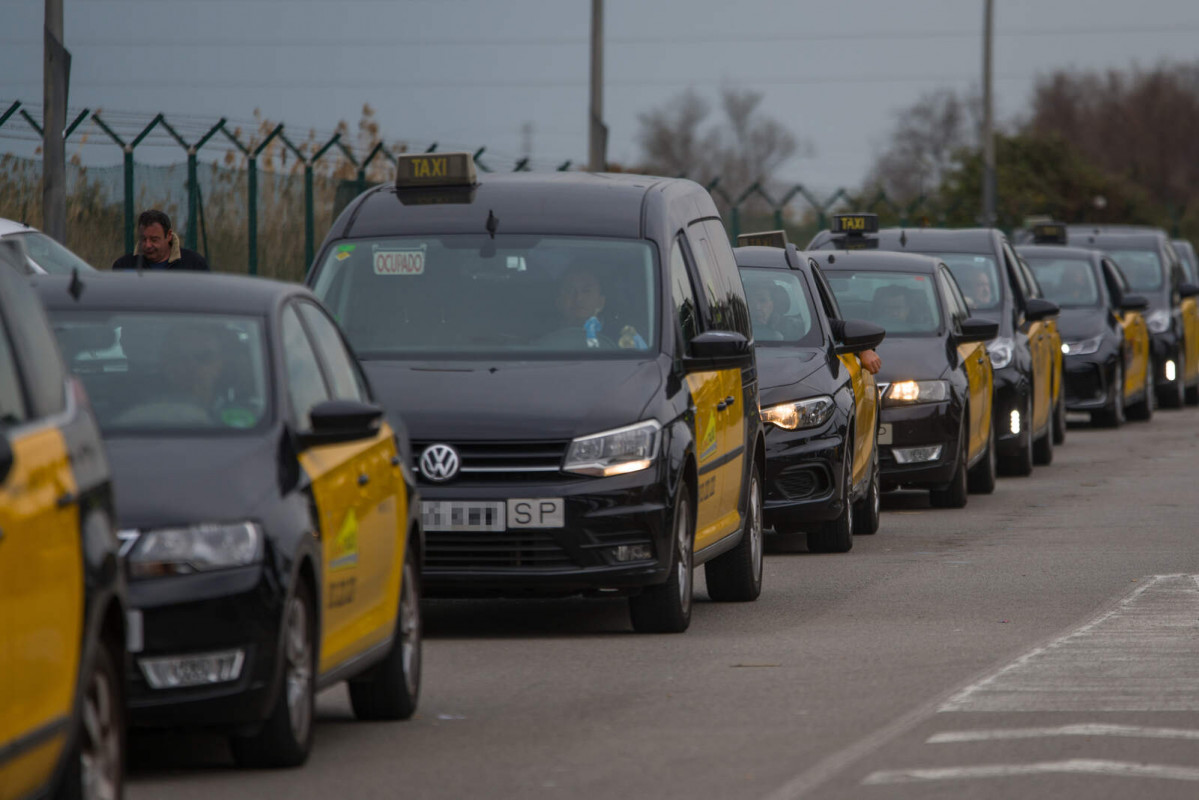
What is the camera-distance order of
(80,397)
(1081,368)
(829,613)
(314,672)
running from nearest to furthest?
(80,397) → (314,672) → (829,613) → (1081,368)

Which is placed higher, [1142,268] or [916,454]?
[1142,268]

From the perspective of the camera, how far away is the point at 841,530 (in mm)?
15086

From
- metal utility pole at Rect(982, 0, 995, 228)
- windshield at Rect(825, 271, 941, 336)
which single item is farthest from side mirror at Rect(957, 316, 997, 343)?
metal utility pole at Rect(982, 0, 995, 228)

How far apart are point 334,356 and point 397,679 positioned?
1108mm

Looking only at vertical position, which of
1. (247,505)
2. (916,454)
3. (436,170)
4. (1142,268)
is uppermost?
(436,170)

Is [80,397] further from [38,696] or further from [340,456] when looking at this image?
[340,456]

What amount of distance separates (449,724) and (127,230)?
12203 mm

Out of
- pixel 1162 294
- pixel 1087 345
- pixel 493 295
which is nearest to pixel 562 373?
pixel 493 295

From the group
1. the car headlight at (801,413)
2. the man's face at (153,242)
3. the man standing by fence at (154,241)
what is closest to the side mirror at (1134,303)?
the car headlight at (801,413)

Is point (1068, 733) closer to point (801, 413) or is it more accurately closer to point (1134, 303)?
point (801, 413)

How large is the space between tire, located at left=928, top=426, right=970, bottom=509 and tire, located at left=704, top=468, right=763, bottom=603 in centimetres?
560

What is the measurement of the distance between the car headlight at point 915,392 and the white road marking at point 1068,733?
363 inches

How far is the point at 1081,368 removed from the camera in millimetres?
27141

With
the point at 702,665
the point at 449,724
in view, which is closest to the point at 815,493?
the point at 702,665
